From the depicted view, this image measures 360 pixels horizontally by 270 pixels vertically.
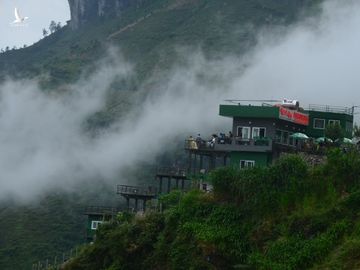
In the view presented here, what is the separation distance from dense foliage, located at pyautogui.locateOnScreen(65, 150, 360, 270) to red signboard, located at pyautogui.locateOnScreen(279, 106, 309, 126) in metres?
9.43

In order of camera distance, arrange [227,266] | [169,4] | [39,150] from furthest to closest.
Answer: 1. [169,4]
2. [39,150]
3. [227,266]

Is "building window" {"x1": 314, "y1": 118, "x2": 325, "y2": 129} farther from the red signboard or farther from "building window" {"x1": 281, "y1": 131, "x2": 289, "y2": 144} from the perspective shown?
"building window" {"x1": 281, "y1": 131, "x2": 289, "y2": 144}

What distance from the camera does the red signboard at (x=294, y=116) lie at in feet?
170

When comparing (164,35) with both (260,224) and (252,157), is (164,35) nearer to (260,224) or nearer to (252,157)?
(252,157)

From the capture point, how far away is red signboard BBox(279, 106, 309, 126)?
2037 inches

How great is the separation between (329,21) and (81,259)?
383ft

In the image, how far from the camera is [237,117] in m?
52.6

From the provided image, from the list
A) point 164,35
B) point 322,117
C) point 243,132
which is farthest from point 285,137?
point 164,35

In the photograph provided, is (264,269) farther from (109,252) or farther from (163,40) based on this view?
(163,40)

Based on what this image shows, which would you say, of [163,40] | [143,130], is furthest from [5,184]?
[163,40]

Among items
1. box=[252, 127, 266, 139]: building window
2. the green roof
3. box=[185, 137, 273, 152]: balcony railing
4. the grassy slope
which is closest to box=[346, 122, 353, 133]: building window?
box=[252, 127, 266, 139]: building window

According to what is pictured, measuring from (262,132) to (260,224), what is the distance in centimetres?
1274

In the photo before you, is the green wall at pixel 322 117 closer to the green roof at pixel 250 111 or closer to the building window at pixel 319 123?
the building window at pixel 319 123

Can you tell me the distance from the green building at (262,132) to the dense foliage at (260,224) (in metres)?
6.40
